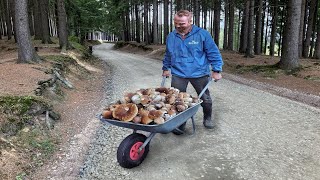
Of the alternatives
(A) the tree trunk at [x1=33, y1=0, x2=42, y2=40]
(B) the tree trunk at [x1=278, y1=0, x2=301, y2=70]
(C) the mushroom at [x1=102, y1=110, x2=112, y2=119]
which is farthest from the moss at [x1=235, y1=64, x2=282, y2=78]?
(A) the tree trunk at [x1=33, y1=0, x2=42, y2=40]

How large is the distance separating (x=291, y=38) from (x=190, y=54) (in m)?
9.16

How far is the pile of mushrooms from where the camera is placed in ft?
13.9

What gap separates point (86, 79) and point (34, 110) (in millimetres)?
7133

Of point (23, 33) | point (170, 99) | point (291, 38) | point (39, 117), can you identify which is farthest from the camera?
point (291, 38)

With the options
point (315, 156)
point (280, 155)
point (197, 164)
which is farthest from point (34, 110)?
point (315, 156)

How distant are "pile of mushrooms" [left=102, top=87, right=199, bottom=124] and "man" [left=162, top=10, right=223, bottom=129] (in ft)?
2.18

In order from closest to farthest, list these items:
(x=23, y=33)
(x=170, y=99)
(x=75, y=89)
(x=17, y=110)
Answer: (x=170, y=99) < (x=17, y=110) < (x=75, y=89) < (x=23, y=33)

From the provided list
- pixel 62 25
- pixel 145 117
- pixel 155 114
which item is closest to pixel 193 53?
Answer: pixel 155 114

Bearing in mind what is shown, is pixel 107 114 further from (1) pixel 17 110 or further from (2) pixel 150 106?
(1) pixel 17 110

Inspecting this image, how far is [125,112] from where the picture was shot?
429cm

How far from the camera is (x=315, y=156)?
4.82m

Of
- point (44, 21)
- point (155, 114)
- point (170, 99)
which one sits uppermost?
point (44, 21)

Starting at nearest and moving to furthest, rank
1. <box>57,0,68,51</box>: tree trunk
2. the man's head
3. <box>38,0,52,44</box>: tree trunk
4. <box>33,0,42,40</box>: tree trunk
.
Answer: the man's head → <box>57,0,68,51</box>: tree trunk → <box>38,0,52,44</box>: tree trunk → <box>33,0,42,40</box>: tree trunk

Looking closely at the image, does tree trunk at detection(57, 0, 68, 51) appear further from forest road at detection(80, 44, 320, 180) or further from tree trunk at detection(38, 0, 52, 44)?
forest road at detection(80, 44, 320, 180)
